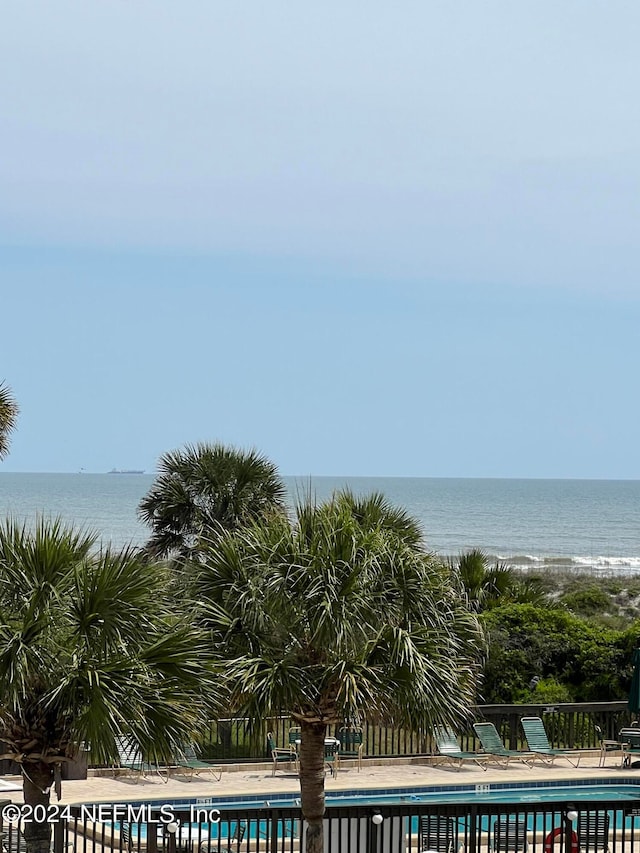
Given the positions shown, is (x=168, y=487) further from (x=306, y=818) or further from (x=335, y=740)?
(x=306, y=818)

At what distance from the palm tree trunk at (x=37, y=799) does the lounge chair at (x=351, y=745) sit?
34.4ft

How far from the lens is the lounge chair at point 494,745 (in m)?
20.8

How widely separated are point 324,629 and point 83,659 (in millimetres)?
3032

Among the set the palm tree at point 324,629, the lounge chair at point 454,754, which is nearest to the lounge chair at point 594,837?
the palm tree at point 324,629

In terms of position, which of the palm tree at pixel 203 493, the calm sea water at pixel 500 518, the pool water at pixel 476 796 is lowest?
the pool water at pixel 476 796

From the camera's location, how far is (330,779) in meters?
19.5

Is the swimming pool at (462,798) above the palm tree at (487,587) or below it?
below

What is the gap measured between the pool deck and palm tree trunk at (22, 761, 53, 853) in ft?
19.4

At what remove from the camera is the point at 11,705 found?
31.9 feet

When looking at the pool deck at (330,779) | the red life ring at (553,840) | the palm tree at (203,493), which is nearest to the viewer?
the red life ring at (553,840)

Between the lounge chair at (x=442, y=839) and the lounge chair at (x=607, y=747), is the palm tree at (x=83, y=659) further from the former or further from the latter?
the lounge chair at (x=607, y=747)

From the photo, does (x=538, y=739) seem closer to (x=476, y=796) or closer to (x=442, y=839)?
(x=476, y=796)

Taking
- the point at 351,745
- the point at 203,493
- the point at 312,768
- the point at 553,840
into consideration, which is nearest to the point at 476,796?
the point at 351,745

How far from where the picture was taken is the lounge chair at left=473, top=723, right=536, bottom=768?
20.8 meters
